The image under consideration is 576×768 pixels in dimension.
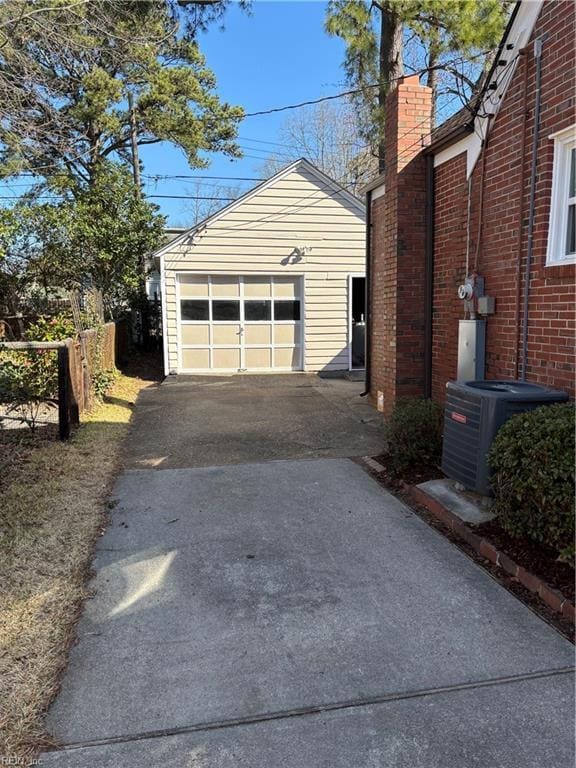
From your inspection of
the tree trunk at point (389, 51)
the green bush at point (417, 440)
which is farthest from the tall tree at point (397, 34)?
the green bush at point (417, 440)

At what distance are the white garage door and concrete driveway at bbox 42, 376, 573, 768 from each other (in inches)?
329

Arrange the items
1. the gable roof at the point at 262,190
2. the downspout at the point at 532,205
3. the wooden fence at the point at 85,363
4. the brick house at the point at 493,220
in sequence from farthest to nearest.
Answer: the gable roof at the point at 262,190 < the wooden fence at the point at 85,363 < the downspout at the point at 532,205 < the brick house at the point at 493,220

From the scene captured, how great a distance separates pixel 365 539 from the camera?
155 inches

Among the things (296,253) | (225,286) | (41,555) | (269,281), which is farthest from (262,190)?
(41,555)

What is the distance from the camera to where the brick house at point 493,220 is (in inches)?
168

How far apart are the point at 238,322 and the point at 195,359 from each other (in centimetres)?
137

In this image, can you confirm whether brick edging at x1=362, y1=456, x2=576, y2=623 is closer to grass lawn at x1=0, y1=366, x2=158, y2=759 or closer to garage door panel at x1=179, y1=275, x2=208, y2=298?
grass lawn at x1=0, y1=366, x2=158, y2=759

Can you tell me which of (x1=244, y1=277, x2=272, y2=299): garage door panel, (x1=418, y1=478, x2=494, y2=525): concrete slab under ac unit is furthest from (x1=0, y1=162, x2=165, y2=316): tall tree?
(x1=418, y1=478, x2=494, y2=525): concrete slab under ac unit

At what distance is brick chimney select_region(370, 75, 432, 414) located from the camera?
21.7ft

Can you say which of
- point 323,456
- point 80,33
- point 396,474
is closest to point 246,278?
point 80,33

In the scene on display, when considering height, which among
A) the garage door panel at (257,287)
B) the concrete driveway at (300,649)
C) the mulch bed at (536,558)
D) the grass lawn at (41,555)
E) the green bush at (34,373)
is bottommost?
the concrete driveway at (300,649)

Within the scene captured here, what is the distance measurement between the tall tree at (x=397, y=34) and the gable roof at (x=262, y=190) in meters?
1.22

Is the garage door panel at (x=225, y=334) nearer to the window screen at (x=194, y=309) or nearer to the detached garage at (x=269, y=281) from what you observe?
the detached garage at (x=269, y=281)

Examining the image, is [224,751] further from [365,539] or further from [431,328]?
[431,328]
